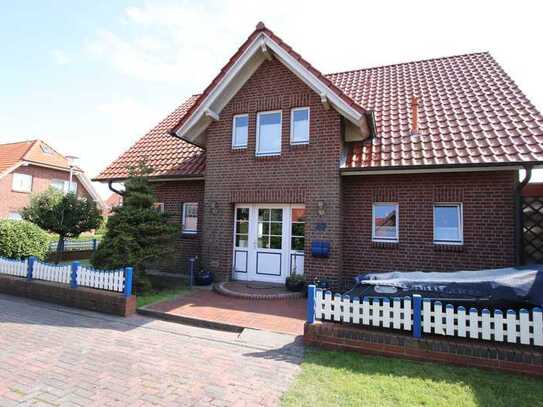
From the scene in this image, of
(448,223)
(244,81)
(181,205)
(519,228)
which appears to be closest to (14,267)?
(181,205)

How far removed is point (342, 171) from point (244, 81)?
4.35 meters

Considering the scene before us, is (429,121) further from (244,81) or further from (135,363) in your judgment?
(135,363)

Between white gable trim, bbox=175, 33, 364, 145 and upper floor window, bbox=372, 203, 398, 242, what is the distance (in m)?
2.38

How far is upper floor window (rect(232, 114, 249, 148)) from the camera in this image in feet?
33.9

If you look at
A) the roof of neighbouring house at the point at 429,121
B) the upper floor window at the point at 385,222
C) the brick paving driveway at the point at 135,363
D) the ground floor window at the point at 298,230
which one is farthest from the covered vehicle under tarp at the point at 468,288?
the ground floor window at the point at 298,230

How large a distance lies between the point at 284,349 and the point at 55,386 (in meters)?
3.22

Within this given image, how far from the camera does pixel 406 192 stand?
876cm

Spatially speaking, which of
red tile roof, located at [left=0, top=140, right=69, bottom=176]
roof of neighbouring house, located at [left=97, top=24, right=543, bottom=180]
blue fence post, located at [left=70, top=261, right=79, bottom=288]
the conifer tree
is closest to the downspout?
roof of neighbouring house, located at [left=97, top=24, right=543, bottom=180]

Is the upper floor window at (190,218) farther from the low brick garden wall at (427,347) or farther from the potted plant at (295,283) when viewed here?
the low brick garden wall at (427,347)

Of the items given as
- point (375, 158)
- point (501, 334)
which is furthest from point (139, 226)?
point (501, 334)

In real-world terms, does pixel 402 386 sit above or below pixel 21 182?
below

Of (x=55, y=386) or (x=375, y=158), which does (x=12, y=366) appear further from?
(x=375, y=158)

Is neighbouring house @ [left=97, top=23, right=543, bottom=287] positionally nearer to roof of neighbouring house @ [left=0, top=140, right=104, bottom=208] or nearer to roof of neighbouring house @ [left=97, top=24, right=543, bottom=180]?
roof of neighbouring house @ [left=97, top=24, right=543, bottom=180]

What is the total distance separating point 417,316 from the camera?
16.7ft
